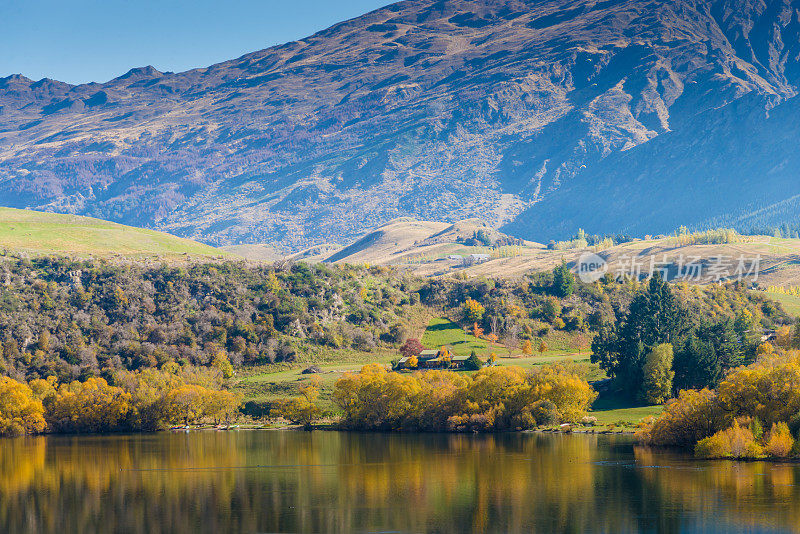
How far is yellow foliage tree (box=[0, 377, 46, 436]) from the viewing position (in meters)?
119

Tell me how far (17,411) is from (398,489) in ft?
214

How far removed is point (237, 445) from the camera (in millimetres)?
103812

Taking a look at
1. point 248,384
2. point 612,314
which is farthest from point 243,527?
point 612,314

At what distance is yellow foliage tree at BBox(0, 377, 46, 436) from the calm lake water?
59.1ft

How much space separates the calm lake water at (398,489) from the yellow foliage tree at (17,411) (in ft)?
59.1

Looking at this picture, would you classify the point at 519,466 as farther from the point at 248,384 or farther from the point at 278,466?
the point at 248,384

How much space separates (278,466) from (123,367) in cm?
6211

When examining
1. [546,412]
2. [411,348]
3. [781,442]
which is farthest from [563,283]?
[781,442]

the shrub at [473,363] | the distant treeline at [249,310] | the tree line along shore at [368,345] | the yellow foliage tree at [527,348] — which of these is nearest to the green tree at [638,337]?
the tree line along shore at [368,345]

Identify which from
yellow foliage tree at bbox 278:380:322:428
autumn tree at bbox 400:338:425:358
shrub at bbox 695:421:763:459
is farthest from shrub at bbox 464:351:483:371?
shrub at bbox 695:421:763:459

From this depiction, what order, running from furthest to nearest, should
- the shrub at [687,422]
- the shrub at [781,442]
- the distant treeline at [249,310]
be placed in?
the distant treeline at [249,310] → the shrub at [687,422] → the shrub at [781,442]

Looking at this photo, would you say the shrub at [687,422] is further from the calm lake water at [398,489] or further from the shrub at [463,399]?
the shrub at [463,399]

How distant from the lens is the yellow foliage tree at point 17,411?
119 m

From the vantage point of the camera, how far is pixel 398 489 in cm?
7294
